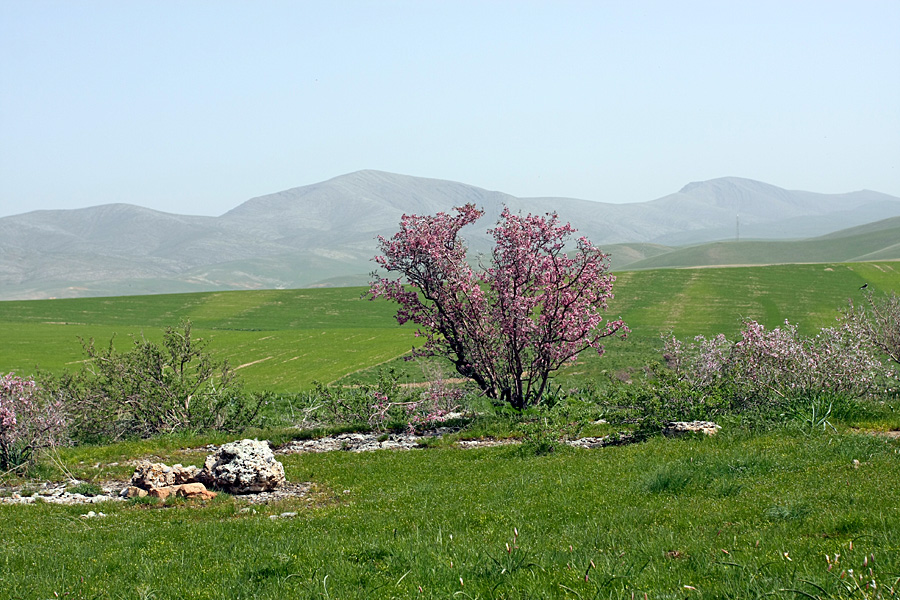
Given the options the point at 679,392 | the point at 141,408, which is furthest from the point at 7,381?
the point at 679,392

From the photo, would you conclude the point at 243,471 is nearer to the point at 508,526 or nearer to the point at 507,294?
the point at 508,526

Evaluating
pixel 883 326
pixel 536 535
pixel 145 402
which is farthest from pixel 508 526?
pixel 883 326

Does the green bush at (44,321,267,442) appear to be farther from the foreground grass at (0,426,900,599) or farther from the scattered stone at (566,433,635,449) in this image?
the scattered stone at (566,433,635,449)

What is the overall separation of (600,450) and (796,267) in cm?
9582

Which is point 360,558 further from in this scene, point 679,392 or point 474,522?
point 679,392

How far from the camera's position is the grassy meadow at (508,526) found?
7.38 m

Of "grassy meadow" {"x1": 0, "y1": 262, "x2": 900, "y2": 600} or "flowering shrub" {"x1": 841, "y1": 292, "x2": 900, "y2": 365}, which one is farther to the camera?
"flowering shrub" {"x1": 841, "y1": 292, "x2": 900, "y2": 365}

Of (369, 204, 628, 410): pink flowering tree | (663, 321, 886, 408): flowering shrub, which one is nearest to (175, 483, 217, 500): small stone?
(369, 204, 628, 410): pink flowering tree

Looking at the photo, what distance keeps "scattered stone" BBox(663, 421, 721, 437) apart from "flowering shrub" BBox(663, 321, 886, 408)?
9.70 ft

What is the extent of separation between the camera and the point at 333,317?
85.8m

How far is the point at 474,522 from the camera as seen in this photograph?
11.2m

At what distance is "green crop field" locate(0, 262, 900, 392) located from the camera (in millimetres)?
54438

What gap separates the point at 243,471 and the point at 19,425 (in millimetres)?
8598

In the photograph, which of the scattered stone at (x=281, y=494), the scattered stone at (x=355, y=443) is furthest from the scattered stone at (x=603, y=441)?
the scattered stone at (x=281, y=494)
